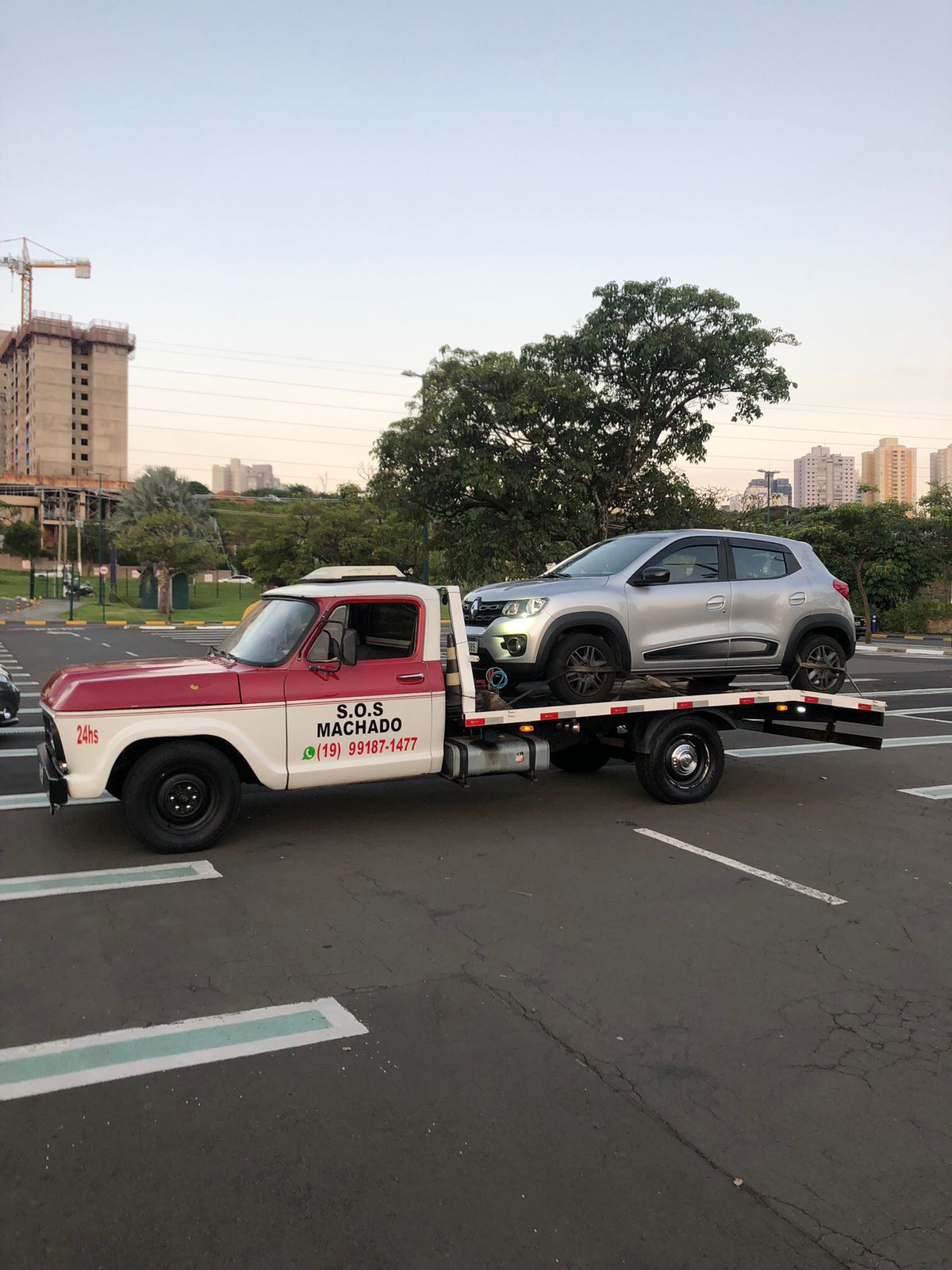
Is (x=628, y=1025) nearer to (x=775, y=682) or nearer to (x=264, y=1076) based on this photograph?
(x=264, y=1076)

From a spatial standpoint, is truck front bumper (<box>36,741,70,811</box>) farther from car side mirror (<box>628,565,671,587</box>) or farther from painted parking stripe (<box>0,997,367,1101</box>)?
car side mirror (<box>628,565,671,587</box>)

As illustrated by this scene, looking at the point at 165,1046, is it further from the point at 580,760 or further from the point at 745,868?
the point at 580,760

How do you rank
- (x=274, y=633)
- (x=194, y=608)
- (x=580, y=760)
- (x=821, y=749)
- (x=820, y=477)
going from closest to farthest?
(x=274, y=633), (x=580, y=760), (x=821, y=749), (x=194, y=608), (x=820, y=477)

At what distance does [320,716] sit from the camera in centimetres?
709

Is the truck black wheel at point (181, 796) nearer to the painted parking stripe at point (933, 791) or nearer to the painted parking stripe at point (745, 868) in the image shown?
the painted parking stripe at point (745, 868)

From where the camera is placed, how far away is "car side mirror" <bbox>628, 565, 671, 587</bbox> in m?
8.17

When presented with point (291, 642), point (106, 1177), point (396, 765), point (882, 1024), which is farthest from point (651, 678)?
point (106, 1177)

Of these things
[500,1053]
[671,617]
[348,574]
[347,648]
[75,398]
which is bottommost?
[500,1053]

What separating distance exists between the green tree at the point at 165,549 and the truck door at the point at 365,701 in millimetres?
42773

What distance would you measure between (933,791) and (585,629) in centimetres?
424

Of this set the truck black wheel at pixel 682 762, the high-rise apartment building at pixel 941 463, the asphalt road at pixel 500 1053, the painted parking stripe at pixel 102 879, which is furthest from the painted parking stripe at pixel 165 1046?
the high-rise apartment building at pixel 941 463

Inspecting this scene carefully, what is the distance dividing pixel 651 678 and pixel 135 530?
2057 inches

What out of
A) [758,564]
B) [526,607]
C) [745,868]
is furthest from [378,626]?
[758,564]

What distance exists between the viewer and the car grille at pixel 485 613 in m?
8.34
